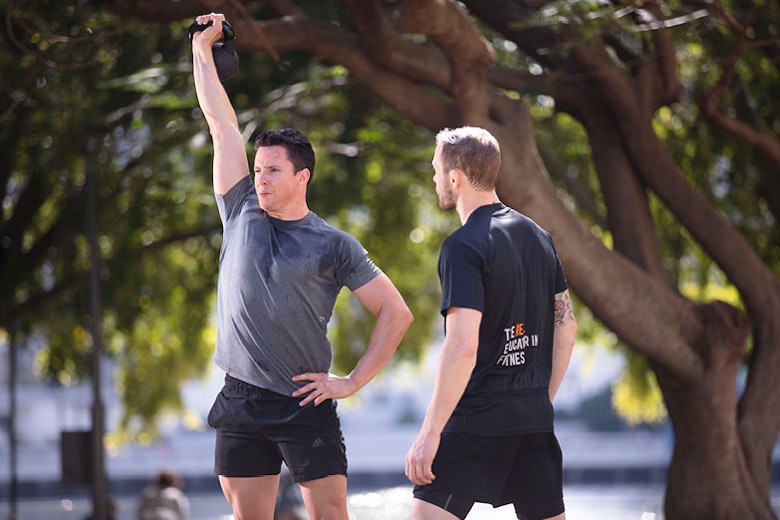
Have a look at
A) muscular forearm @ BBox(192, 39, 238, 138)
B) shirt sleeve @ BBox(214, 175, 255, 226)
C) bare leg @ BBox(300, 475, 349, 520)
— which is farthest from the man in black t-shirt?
muscular forearm @ BBox(192, 39, 238, 138)

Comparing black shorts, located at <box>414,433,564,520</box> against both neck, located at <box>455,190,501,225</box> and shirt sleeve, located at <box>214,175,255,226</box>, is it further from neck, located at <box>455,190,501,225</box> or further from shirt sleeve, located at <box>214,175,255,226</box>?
shirt sleeve, located at <box>214,175,255,226</box>

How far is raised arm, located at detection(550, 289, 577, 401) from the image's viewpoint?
460 centimetres

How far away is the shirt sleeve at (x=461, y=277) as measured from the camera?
4160mm

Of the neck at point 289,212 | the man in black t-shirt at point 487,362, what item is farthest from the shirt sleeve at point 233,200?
the man in black t-shirt at point 487,362

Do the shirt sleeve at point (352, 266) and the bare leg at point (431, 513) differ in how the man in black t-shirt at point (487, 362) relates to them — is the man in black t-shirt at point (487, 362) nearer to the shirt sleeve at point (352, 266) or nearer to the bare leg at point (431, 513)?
the bare leg at point (431, 513)

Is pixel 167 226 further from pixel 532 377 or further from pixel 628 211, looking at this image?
pixel 532 377

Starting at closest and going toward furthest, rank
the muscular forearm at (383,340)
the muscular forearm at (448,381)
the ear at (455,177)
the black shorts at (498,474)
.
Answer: the muscular forearm at (448,381)
the black shorts at (498,474)
the ear at (455,177)
the muscular forearm at (383,340)

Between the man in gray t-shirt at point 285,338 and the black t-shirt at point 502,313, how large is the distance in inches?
20.1

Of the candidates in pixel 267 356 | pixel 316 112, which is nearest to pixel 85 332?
pixel 316 112

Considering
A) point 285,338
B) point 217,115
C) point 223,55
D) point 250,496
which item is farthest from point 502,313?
point 223,55

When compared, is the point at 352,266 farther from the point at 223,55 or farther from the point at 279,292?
the point at 223,55

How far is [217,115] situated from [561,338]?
1573 millimetres

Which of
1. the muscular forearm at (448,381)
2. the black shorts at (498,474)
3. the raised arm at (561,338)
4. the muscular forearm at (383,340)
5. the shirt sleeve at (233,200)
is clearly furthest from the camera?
the shirt sleeve at (233,200)

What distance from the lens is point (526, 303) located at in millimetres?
4387
